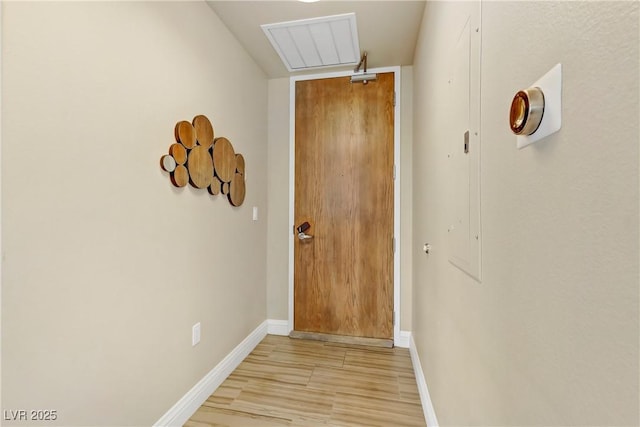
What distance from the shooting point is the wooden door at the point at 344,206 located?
99.6 inches

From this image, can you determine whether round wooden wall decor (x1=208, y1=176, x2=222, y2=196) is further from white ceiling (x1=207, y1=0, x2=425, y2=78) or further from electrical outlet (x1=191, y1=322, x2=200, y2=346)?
white ceiling (x1=207, y1=0, x2=425, y2=78)

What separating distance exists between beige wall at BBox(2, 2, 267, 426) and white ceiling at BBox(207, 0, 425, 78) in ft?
0.58

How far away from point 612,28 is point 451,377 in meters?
1.17

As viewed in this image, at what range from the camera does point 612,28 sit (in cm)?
35

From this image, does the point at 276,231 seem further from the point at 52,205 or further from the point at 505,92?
the point at 505,92

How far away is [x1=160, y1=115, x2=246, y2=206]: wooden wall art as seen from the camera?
4.85 feet

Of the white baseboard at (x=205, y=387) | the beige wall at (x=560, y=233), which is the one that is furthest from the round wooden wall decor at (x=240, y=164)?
the beige wall at (x=560, y=233)

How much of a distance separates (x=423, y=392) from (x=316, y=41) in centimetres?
239

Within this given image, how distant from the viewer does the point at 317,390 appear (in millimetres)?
1862

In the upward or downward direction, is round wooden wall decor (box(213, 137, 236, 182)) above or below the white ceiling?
below

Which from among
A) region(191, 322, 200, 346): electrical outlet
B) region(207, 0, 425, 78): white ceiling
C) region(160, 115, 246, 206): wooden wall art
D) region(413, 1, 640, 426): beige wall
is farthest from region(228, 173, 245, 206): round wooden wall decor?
Answer: region(413, 1, 640, 426): beige wall

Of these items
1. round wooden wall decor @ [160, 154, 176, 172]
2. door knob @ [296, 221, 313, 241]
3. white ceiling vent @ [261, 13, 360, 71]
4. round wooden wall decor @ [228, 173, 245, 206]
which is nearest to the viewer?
round wooden wall decor @ [160, 154, 176, 172]

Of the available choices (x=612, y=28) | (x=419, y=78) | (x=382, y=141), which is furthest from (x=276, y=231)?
(x=612, y=28)

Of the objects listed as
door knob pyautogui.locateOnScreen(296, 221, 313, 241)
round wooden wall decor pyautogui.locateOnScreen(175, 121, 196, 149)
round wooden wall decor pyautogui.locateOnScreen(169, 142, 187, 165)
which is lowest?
door knob pyautogui.locateOnScreen(296, 221, 313, 241)
